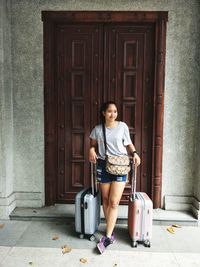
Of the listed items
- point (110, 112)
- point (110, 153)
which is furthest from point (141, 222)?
point (110, 112)

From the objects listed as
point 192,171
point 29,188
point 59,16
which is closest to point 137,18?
point 59,16

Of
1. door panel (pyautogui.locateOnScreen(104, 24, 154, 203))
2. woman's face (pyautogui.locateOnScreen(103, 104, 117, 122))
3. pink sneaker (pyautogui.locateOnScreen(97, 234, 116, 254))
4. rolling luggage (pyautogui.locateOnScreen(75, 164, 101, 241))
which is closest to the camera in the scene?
pink sneaker (pyautogui.locateOnScreen(97, 234, 116, 254))

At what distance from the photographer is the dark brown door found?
5.35 m

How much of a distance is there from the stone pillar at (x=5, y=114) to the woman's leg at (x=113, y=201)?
1827mm

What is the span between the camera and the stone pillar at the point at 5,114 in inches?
198

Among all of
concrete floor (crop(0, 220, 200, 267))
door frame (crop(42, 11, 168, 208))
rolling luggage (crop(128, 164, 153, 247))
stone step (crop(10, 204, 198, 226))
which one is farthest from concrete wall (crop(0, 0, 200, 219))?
rolling luggage (crop(128, 164, 153, 247))

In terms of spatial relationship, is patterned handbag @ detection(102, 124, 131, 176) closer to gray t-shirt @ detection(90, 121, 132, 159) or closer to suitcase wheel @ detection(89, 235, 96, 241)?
gray t-shirt @ detection(90, 121, 132, 159)

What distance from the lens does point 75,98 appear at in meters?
5.47

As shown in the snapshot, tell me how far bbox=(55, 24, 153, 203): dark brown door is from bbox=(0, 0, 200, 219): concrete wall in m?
0.32

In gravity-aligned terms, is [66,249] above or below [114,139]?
below

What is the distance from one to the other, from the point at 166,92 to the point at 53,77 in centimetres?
194

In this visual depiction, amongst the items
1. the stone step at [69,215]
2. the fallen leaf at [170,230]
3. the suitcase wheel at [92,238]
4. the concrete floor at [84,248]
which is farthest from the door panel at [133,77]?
the suitcase wheel at [92,238]

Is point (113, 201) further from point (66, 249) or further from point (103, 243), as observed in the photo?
point (66, 249)

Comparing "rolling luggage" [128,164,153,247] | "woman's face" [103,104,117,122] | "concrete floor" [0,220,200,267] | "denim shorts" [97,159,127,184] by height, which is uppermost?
"woman's face" [103,104,117,122]
